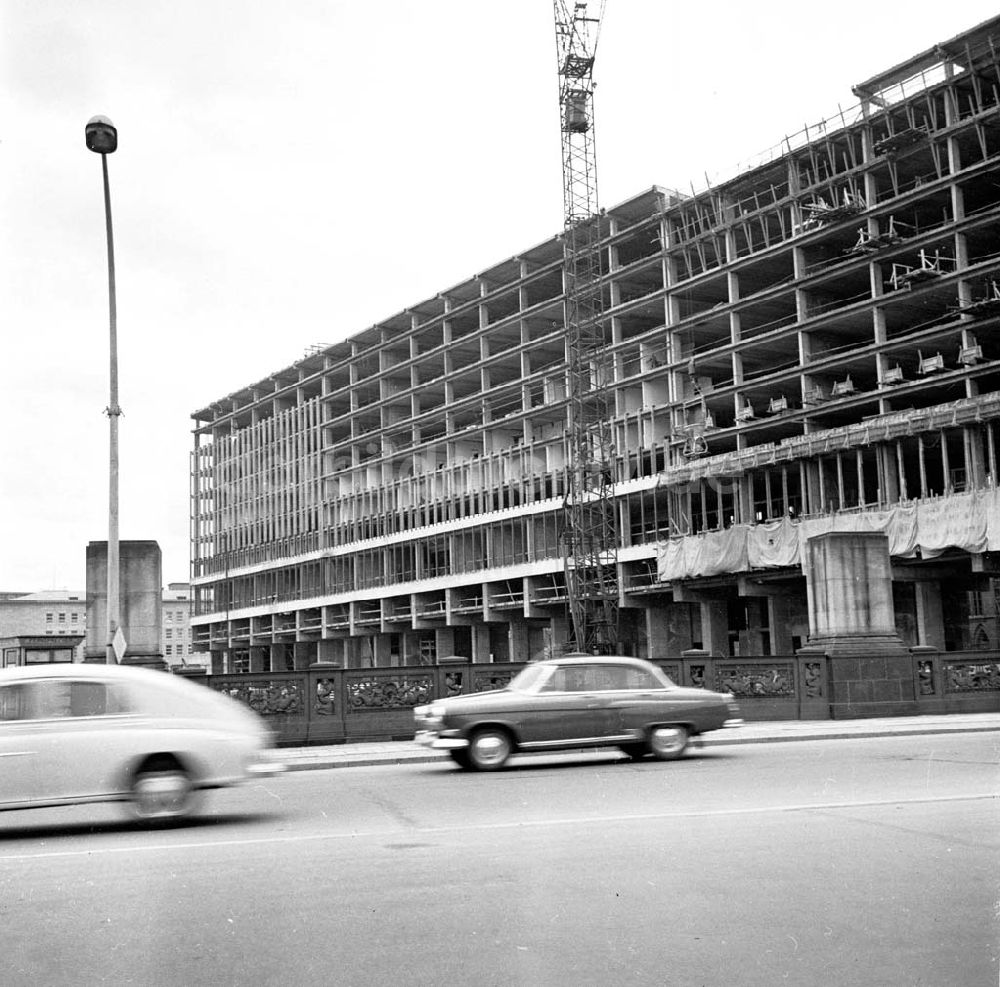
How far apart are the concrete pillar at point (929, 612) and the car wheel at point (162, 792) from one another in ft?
156

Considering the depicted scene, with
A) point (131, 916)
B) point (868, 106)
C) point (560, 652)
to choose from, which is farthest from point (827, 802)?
point (560, 652)

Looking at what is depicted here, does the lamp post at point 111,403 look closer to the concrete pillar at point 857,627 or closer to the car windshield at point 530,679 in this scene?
the car windshield at point 530,679

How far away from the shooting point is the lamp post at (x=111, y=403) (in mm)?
22750

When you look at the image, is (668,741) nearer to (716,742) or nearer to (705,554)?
(716,742)

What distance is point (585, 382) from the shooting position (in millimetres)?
71875

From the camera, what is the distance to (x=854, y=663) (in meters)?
26.5

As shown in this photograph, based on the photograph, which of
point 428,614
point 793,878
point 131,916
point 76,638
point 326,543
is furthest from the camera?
point 326,543

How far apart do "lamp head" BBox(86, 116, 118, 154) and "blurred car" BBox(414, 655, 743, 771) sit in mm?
12848

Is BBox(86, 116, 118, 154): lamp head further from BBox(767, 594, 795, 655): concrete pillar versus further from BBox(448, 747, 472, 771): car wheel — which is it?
BBox(767, 594, 795, 655): concrete pillar

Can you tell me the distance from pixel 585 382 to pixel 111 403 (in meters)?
49.3

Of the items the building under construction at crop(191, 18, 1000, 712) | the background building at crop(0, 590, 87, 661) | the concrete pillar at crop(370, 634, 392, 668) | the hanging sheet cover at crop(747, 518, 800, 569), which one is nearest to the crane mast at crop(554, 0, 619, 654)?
the building under construction at crop(191, 18, 1000, 712)

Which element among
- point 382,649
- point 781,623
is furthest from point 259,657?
point 781,623

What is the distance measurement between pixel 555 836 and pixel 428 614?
2912 inches

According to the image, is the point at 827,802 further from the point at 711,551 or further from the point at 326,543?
the point at 326,543
